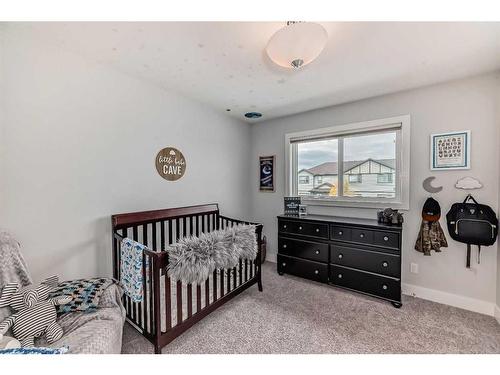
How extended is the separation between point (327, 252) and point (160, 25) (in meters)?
2.59

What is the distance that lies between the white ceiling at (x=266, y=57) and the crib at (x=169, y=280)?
1371 millimetres

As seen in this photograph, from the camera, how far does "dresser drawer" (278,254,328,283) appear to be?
8.13 ft

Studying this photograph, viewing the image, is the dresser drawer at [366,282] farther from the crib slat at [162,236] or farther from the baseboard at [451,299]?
the crib slat at [162,236]

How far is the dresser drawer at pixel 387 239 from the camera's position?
2.08 metres

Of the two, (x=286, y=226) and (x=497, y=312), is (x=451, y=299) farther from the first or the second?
(x=286, y=226)

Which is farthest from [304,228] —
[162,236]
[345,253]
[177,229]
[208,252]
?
[162,236]

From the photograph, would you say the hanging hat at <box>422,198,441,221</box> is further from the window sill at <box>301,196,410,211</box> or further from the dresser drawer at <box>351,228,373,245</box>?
the dresser drawer at <box>351,228,373,245</box>

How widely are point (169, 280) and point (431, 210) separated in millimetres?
2550

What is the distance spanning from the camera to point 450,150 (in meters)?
2.10

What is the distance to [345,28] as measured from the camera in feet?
4.45

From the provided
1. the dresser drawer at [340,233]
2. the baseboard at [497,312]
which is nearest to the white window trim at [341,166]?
the dresser drawer at [340,233]

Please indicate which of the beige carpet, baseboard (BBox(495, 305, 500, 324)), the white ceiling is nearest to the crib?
the beige carpet
